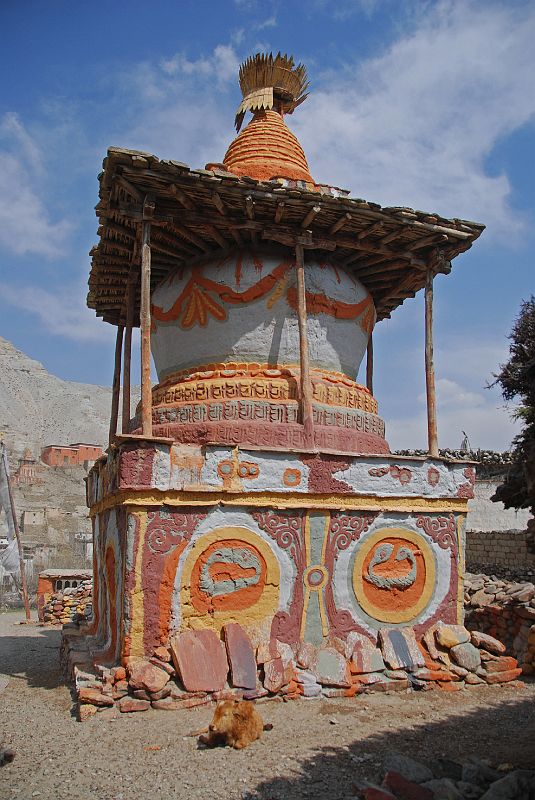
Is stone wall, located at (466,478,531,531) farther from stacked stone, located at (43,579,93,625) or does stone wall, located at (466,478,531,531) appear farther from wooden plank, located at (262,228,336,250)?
wooden plank, located at (262,228,336,250)

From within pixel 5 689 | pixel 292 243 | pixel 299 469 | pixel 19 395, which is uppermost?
pixel 19 395

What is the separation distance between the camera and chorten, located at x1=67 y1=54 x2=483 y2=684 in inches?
302

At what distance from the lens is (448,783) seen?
442cm

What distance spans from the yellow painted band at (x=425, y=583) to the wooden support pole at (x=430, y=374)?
1253mm

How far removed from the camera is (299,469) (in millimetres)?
8211

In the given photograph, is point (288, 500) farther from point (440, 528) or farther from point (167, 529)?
point (440, 528)

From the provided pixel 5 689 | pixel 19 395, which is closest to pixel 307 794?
pixel 5 689

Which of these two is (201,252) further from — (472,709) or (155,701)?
(472,709)

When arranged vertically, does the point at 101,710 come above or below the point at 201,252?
below

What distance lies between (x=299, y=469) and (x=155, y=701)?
3.08 m

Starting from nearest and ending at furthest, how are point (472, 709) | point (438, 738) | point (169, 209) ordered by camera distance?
point (438, 738)
point (472, 709)
point (169, 209)

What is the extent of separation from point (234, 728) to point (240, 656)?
1.57m

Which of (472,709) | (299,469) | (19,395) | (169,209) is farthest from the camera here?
(19,395)

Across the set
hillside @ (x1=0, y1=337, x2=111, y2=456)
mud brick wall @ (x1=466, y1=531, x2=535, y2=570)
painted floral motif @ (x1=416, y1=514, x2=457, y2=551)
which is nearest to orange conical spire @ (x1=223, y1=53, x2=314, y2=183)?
painted floral motif @ (x1=416, y1=514, x2=457, y2=551)
